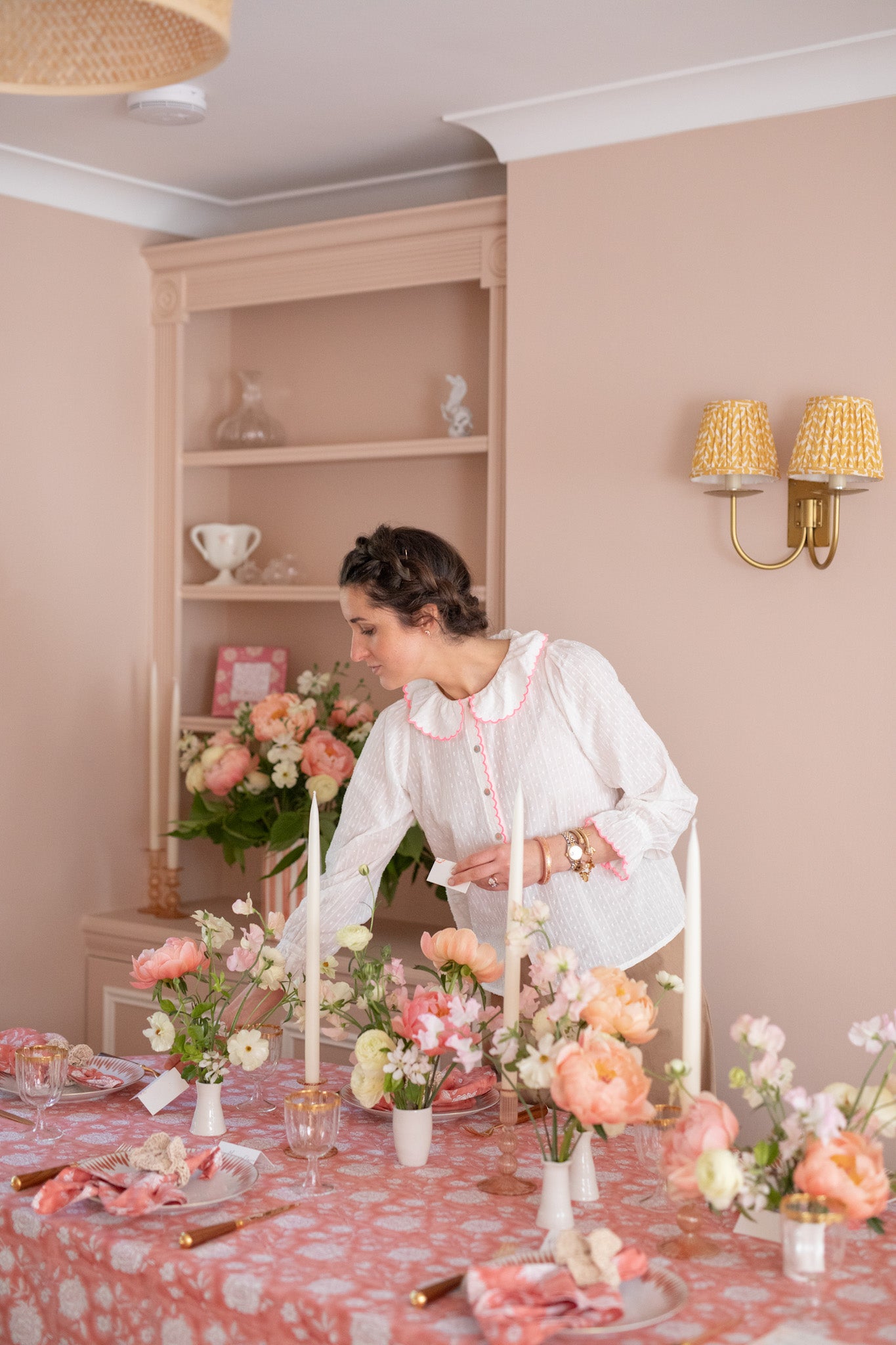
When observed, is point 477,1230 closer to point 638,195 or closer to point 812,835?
point 812,835

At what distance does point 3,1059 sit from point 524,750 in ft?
3.07

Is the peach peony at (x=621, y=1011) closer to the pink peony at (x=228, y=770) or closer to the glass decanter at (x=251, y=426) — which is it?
the pink peony at (x=228, y=770)

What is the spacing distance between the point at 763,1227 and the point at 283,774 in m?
1.79

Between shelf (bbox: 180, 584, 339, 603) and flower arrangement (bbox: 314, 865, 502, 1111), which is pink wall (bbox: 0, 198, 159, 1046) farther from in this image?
flower arrangement (bbox: 314, 865, 502, 1111)

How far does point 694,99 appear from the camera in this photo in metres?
2.79

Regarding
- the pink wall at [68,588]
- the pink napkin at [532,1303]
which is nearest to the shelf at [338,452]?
the pink wall at [68,588]

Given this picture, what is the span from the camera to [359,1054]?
170 cm

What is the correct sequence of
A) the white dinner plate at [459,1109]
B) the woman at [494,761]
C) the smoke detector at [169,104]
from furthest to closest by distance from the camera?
the smoke detector at [169,104] → the woman at [494,761] → the white dinner plate at [459,1109]

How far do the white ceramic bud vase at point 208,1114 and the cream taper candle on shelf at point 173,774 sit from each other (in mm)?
1820

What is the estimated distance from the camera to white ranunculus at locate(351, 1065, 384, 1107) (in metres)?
1.70

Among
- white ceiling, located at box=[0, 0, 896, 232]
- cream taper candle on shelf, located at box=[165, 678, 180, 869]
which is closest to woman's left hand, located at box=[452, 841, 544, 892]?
white ceiling, located at box=[0, 0, 896, 232]

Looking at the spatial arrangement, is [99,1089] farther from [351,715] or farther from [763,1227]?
[351,715]

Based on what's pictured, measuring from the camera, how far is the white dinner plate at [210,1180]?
1581 mm

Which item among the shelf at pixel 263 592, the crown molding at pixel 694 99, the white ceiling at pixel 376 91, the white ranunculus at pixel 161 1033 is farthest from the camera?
the shelf at pixel 263 592
